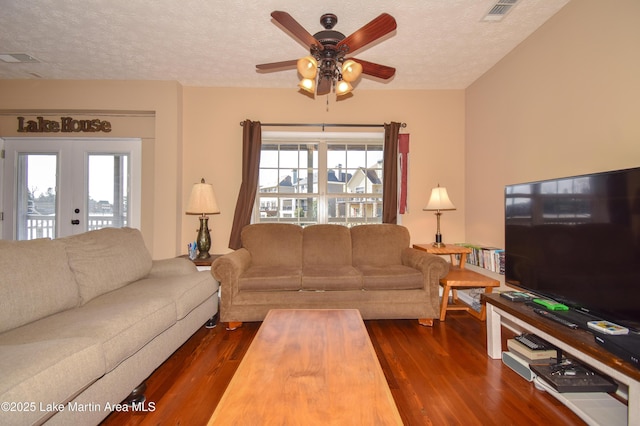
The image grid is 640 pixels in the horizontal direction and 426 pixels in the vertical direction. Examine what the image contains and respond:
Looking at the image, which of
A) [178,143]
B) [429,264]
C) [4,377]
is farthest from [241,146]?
[4,377]

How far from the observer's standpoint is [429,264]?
110 inches

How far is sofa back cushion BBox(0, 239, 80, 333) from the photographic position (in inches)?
59.0

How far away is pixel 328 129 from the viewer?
3883 mm

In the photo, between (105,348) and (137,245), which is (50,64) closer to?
(137,245)

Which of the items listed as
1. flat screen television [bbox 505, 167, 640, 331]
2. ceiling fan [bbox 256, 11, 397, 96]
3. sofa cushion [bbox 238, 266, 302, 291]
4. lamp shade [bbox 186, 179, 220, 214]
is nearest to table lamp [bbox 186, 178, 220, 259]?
lamp shade [bbox 186, 179, 220, 214]

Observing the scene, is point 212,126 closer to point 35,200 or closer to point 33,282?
point 35,200

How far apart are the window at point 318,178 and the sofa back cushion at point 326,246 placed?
0.59 metres

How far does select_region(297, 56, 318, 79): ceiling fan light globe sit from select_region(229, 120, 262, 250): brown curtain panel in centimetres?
188

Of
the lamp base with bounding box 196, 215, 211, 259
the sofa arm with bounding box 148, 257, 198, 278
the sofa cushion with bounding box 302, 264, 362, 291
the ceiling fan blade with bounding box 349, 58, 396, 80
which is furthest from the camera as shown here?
the lamp base with bounding box 196, 215, 211, 259

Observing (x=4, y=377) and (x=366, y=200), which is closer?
(x=4, y=377)

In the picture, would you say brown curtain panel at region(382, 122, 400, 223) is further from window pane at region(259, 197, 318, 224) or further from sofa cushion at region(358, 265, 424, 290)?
sofa cushion at region(358, 265, 424, 290)

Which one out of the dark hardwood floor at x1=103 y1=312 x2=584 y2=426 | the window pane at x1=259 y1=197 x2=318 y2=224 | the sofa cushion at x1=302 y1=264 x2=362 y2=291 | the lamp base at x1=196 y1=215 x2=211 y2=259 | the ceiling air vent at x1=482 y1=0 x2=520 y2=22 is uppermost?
the ceiling air vent at x1=482 y1=0 x2=520 y2=22

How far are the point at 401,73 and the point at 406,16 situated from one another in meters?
1.04

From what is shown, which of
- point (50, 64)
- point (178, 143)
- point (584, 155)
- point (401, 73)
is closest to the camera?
point (584, 155)
